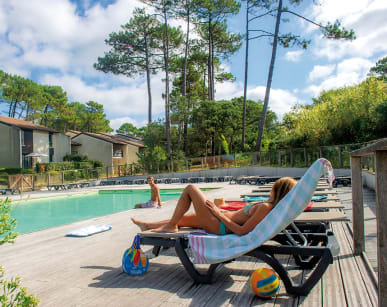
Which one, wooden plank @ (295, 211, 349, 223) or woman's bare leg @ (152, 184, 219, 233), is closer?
woman's bare leg @ (152, 184, 219, 233)

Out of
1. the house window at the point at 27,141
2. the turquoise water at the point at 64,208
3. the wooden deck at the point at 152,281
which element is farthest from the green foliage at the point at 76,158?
the wooden deck at the point at 152,281

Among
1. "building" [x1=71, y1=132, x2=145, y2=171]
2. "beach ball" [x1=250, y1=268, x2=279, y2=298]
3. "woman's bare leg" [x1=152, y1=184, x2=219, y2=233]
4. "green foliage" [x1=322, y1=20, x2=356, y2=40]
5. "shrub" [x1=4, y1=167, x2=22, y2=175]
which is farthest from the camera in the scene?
"building" [x1=71, y1=132, x2=145, y2=171]

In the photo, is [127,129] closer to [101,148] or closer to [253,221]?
[101,148]

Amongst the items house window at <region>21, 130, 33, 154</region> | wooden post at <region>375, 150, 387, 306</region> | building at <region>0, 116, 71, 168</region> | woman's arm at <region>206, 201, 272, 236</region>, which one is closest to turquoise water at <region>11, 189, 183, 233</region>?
woman's arm at <region>206, 201, 272, 236</region>

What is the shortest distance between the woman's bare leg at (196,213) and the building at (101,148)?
3212cm

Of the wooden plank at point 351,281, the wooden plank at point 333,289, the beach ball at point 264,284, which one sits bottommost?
the wooden plank at point 333,289

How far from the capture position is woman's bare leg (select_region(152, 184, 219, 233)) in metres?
3.22

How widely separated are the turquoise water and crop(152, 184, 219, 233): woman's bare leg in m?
8.16

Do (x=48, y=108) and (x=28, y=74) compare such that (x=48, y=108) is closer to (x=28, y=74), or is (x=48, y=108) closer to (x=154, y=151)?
(x=28, y=74)

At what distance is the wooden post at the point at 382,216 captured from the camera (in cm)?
191

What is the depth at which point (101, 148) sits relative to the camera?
3475 cm

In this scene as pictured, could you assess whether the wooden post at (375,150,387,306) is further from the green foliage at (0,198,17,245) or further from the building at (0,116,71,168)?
the building at (0,116,71,168)

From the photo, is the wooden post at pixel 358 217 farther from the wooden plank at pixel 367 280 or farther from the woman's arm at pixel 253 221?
the woman's arm at pixel 253 221

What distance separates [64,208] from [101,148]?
2151 cm
